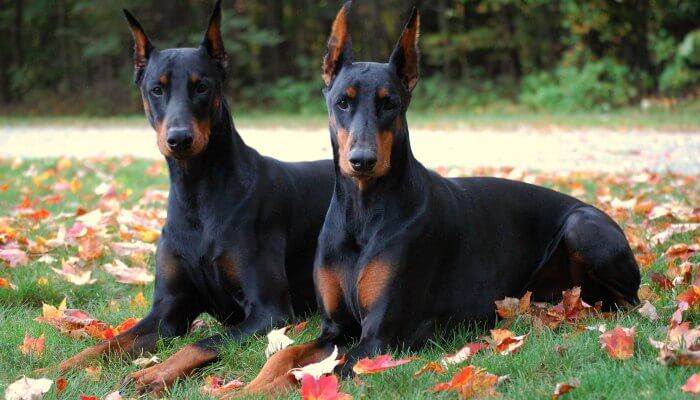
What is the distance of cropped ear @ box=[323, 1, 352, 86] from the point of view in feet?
12.6

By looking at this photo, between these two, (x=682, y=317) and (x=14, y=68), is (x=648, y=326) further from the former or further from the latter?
(x=14, y=68)

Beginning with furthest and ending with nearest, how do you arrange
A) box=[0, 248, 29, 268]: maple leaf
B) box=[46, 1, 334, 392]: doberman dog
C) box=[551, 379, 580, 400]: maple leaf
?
box=[0, 248, 29, 268]: maple leaf
box=[46, 1, 334, 392]: doberman dog
box=[551, 379, 580, 400]: maple leaf

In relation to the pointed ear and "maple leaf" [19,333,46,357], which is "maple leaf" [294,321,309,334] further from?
the pointed ear

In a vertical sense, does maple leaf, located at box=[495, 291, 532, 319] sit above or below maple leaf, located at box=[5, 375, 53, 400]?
below

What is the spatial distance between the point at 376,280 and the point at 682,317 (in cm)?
135

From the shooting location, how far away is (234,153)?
168 inches

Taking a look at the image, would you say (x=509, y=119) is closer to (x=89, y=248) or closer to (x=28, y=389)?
(x=89, y=248)

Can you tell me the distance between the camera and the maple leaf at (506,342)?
3459mm

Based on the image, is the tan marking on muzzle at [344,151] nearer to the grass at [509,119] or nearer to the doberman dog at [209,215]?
the doberman dog at [209,215]

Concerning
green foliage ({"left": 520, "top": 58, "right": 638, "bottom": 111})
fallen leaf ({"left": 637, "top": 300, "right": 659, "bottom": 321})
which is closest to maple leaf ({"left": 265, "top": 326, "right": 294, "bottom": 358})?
fallen leaf ({"left": 637, "top": 300, "right": 659, "bottom": 321})

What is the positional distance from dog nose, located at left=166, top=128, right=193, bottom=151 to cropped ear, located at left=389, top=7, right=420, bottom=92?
968mm

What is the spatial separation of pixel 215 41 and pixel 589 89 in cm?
1624

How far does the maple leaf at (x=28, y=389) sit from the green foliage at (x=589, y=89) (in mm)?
16635

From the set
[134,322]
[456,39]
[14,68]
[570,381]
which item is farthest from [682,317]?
[14,68]
